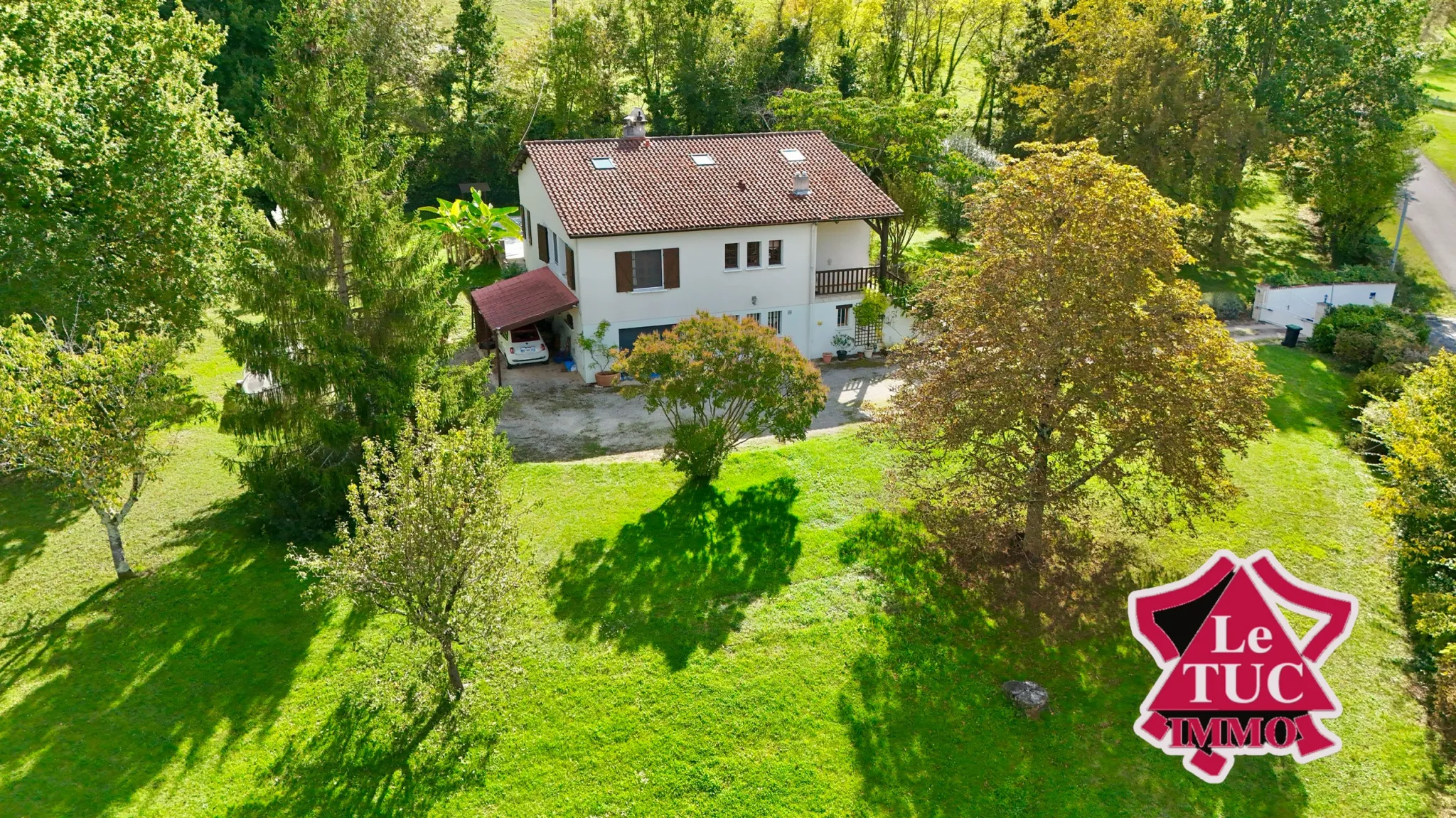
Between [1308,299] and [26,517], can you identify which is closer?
[26,517]

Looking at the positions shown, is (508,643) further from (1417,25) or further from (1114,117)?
(1417,25)

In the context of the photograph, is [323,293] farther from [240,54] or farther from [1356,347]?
[1356,347]

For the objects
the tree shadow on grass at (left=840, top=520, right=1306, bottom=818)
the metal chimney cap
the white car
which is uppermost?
the metal chimney cap

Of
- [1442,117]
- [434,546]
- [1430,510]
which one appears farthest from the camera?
[1442,117]

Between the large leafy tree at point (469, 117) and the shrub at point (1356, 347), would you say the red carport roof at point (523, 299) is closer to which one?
the large leafy tree at point (469, 117)

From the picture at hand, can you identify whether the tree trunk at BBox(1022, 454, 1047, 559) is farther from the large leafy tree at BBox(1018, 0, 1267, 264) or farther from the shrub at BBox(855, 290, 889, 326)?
the large leafy tree at BBox(1018, 0, 1267, 264)

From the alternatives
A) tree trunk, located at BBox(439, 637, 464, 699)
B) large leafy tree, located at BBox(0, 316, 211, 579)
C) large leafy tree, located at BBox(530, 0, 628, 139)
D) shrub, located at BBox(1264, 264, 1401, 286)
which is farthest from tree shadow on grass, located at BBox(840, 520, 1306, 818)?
large leafy tree, located at BBox(530, 0, 628, 139)

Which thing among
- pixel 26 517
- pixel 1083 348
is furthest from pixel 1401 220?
pixel 26 517
